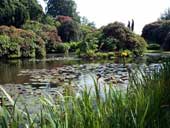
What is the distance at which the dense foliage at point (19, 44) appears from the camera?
32.3 m

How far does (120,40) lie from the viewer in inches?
1401

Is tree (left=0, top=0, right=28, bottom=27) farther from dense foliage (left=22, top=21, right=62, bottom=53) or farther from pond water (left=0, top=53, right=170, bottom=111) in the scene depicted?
pond water (left=0, top=53, right=170, bottom=111)

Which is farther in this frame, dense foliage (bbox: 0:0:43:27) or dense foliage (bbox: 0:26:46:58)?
dense foliage (bbox: 0:0:43:27)

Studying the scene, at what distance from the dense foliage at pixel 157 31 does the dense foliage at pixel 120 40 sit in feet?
44.9

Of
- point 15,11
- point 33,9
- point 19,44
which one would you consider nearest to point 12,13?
point 15,11

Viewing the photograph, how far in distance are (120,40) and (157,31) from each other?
56.3 feet

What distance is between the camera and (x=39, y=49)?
35125mm

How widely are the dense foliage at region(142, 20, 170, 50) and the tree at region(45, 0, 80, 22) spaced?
19.0 meters

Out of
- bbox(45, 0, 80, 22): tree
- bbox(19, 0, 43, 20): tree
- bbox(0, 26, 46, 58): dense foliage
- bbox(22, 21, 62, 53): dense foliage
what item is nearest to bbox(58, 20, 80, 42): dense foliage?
bbox(19, 0, 43, 20): tree

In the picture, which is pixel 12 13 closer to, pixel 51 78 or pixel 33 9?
pixel 33 9

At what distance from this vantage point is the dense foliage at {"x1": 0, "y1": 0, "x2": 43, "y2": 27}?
44.1 metres

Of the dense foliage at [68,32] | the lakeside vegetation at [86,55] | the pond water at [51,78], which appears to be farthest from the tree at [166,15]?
the pond water at [51,78]

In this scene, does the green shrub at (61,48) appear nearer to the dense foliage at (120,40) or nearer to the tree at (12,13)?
the tree at (12,13)

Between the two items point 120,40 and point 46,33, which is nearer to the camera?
point 120,40
